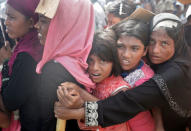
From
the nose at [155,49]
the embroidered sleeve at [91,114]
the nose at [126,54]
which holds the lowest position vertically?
the embroidered sleeve at [91,114]

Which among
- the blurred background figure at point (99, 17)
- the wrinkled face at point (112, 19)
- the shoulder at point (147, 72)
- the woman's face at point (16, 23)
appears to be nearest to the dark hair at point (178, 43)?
the shoulder at point (147, 72)

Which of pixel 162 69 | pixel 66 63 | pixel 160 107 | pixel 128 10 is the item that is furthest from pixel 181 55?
pixel 128 10

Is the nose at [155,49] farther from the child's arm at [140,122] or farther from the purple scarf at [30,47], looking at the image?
the purple scarf at [30,47]

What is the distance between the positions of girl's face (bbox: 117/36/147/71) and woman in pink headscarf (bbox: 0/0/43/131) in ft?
2.43

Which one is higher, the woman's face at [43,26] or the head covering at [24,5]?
the head covering at [24,5]

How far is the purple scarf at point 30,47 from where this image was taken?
1.61 meters

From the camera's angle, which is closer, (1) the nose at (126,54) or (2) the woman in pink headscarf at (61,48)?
(2) the woman in pink headscarf at (61,48)

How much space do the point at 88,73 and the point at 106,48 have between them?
27cm

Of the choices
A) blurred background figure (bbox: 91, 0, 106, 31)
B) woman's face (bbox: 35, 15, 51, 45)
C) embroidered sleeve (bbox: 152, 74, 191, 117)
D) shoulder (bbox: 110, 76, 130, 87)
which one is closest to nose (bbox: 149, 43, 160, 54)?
embroidered sleeve (bbox: 152, 74, 191, 117)

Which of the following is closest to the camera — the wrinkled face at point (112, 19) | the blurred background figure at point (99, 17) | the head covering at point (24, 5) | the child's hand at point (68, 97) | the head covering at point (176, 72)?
the child's hand at point (68, 97)

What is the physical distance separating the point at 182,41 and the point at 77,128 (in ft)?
4.22

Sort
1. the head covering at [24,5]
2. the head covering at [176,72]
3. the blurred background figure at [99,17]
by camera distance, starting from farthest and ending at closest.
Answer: the blurred background figure at [99,17], the head covering at [24,5], the head covering at [176,72]

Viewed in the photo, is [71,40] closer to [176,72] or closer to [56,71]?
[56,71]

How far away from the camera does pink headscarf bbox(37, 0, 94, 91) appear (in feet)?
5.01
